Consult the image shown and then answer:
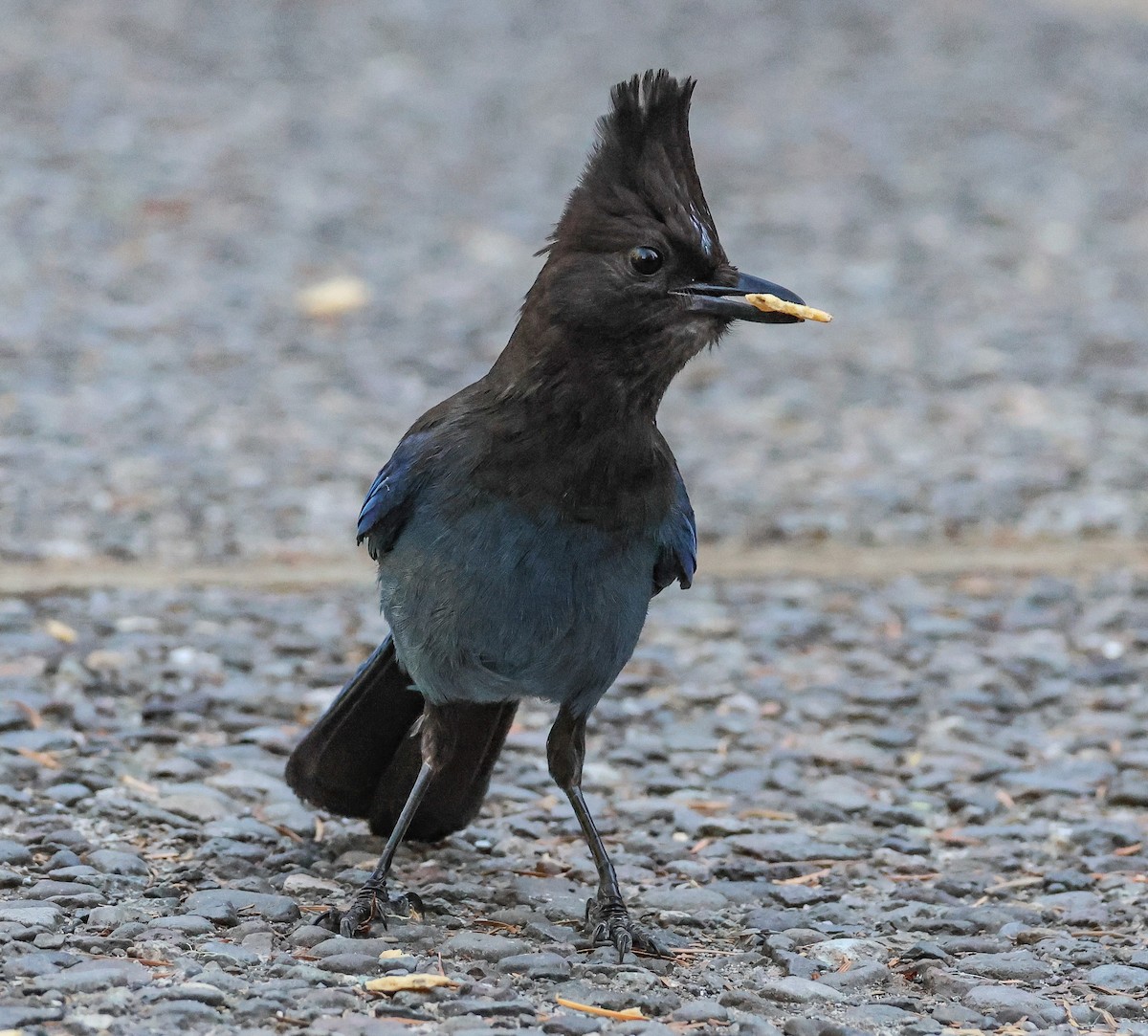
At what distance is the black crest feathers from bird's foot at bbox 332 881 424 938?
146 cm

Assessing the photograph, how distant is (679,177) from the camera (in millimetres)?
3676

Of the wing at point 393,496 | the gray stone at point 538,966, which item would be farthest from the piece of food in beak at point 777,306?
the gray stone at point 538,966

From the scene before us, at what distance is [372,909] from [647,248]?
1508 mm

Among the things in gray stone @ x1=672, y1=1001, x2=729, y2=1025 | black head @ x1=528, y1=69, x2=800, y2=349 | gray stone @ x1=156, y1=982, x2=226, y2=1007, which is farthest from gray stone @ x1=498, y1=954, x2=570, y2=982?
black head @ x1=528, y1=69, x2=800, y2=349

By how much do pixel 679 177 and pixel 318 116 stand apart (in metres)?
8.08

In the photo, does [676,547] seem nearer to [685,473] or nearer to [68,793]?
[68,793]

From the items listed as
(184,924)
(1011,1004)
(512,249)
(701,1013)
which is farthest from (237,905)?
(512,249)

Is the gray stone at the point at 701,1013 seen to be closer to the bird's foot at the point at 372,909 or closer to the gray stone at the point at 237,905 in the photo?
the bird's foot at the point at 372,909

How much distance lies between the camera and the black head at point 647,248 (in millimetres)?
3629

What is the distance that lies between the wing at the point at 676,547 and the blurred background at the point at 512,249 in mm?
2613

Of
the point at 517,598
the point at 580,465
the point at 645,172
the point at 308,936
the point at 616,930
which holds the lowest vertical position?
the point at 308,936

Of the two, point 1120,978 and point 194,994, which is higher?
point 1120,978

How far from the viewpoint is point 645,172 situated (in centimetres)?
365

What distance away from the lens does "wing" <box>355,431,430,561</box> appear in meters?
3.80
